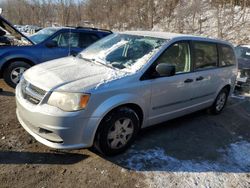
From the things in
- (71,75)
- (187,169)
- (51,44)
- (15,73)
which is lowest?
(187,169)

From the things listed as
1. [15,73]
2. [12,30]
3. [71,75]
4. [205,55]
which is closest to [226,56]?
[205,55]

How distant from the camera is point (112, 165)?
3.35 m

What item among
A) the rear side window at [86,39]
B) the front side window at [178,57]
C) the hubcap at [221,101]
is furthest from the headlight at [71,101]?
the rear side window at [86,39]

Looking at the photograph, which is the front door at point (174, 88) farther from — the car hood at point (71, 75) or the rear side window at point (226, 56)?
the rear side window at point (226, 56)

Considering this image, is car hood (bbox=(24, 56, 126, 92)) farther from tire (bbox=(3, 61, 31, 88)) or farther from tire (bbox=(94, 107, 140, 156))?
tire (bbox=(3, 61, 31, 88))

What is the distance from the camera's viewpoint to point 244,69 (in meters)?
8.12

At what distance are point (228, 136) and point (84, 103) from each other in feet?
9.52

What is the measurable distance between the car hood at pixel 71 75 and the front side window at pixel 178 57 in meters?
0.81

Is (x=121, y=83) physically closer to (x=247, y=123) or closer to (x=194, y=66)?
(x=194, y=66)

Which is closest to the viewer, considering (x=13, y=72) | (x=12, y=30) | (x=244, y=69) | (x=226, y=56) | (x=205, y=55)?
(x=205, y=55)

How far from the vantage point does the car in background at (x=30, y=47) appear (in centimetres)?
607

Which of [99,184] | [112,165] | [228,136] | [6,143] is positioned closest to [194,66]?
[228,136]

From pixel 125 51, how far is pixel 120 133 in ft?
4.33

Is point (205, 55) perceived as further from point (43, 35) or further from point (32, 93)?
point (43, 35)
